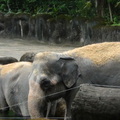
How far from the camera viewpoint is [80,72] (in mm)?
6539

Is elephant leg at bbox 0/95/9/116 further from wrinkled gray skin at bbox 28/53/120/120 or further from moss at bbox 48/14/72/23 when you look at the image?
moss at bbox 48/14/72/23

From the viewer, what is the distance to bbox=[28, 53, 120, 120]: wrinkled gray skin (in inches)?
247

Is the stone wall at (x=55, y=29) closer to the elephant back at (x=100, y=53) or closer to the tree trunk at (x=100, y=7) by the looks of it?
the tree trunk at (x=100, y=7)

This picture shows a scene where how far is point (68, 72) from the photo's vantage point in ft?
21.2

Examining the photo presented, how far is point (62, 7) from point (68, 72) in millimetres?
17265

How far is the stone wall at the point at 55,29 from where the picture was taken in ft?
61.8

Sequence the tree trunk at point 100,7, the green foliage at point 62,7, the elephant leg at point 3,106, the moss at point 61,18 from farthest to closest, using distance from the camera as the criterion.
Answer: the green foliage at point 62,7 → the tree trunk at point 100,7 → the moss at point 61,18 → the elephant leg at point 3,106

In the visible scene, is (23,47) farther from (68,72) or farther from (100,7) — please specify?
(68,72)

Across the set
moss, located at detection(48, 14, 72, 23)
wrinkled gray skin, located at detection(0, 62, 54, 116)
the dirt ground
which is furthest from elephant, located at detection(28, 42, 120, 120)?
moss, located at detection(48, 14, 72, 23)

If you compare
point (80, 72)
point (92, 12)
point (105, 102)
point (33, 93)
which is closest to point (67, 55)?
point (80, 72)

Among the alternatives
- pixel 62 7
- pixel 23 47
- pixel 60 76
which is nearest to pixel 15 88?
pixel 60 76

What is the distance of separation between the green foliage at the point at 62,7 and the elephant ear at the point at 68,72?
14212 millimetres

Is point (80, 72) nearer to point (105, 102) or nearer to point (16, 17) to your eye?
point (105, 102)

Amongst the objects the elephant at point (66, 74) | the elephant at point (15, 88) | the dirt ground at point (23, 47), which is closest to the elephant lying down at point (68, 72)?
the elephant at point (66, 74)
